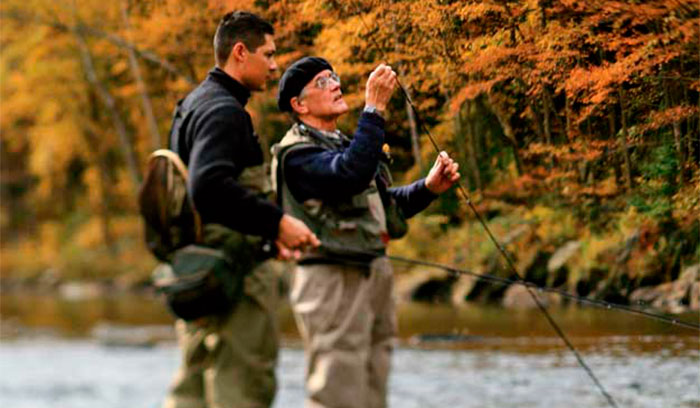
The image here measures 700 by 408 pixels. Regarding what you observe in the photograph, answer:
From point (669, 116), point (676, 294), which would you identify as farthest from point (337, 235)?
point (676, 294)

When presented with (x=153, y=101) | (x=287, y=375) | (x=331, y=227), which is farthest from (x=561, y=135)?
(x=153, y=101)

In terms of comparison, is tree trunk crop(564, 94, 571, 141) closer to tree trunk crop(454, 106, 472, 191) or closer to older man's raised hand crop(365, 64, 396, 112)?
tree trunk crop(454, 106, 472, 191)

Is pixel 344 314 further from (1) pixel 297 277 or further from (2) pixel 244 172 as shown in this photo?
(2) pixel 244 172

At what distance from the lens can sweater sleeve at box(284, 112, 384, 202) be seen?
4.18m

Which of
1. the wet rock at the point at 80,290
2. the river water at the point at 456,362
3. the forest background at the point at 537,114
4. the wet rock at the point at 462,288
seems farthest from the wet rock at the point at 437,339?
the wet rock at the point at 80,290

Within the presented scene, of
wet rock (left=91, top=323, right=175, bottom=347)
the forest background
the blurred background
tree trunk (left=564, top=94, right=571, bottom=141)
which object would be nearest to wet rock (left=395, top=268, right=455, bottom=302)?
the blurred background

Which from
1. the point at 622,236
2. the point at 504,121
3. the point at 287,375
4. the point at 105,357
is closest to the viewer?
the point at 504,121

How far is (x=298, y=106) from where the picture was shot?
4551 millimetres

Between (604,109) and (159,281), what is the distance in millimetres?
2688

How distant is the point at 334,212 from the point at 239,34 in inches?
26.6

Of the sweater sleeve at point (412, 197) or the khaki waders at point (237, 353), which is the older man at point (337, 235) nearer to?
the khaki waders at point (237, 353)

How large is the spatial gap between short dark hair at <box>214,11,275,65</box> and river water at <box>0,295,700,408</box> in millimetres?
3964

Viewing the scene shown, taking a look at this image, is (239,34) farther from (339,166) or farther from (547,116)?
(547,116)

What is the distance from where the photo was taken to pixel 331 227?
4.33 m
